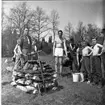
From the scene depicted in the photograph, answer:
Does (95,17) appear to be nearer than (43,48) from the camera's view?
No

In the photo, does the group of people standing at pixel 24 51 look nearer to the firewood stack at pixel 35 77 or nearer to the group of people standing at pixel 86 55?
the firewood stack at pixel 35 77

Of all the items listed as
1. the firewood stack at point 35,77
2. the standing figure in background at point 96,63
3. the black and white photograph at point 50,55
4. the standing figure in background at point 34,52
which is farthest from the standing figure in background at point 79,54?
the standing figure in background at point 34,52

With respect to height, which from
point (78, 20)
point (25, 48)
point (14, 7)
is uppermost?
point (14, 7)

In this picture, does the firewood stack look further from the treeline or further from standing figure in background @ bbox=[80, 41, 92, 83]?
standing figure in background @ bbox=[80, 41, 92, 83]

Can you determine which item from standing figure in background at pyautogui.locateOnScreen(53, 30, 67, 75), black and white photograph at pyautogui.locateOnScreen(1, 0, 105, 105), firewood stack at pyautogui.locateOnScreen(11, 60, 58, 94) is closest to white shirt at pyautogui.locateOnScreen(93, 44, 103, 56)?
black and white photograph at pyautogui.locateOnScreen(1, 0, 105, 105)

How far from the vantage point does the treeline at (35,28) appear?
1.92m

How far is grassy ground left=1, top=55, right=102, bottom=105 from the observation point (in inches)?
73.4

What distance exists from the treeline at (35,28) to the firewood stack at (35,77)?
23cm

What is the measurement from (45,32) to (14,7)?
0.51 metres

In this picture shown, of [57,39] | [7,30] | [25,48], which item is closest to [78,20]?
[57,39]

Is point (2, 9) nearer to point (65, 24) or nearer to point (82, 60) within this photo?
point (65, 24)

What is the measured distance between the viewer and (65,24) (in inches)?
79.0

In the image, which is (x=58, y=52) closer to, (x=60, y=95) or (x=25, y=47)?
(x=25, y=47)

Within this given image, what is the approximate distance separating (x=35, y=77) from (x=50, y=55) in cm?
33
